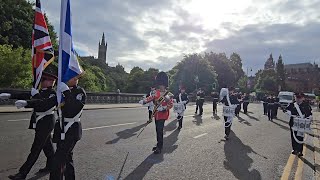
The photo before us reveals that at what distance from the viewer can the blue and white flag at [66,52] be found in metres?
4.96

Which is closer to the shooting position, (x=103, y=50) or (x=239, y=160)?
Result: (x=239, y=160)

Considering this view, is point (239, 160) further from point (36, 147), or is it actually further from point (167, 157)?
point (36, 147)

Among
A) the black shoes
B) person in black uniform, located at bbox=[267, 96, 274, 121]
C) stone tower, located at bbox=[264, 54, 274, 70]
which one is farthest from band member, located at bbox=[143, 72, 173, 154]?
stone tower, located at bbox=[264, 54, 274, 70]

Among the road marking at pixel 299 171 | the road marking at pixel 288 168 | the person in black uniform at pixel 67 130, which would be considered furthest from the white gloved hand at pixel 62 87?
the road marking at pixel 299 171

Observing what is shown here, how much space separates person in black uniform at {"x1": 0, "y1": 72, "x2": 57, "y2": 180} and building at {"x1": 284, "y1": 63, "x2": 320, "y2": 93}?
142 meters

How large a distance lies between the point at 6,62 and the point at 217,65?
7447 cm

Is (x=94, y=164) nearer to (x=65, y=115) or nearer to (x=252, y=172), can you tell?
(x=65, y=115)

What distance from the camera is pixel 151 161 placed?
8008 mm

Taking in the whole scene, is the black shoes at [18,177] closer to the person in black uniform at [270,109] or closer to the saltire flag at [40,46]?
the saltire flag at [40,46]

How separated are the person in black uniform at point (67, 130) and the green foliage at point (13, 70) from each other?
24116 mm

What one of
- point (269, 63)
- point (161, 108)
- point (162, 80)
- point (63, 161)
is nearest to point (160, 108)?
point (161, 108)

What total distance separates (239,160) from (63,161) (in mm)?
5397

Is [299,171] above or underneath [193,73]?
underneath

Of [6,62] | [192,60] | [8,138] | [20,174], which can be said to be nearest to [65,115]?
[20,174]
